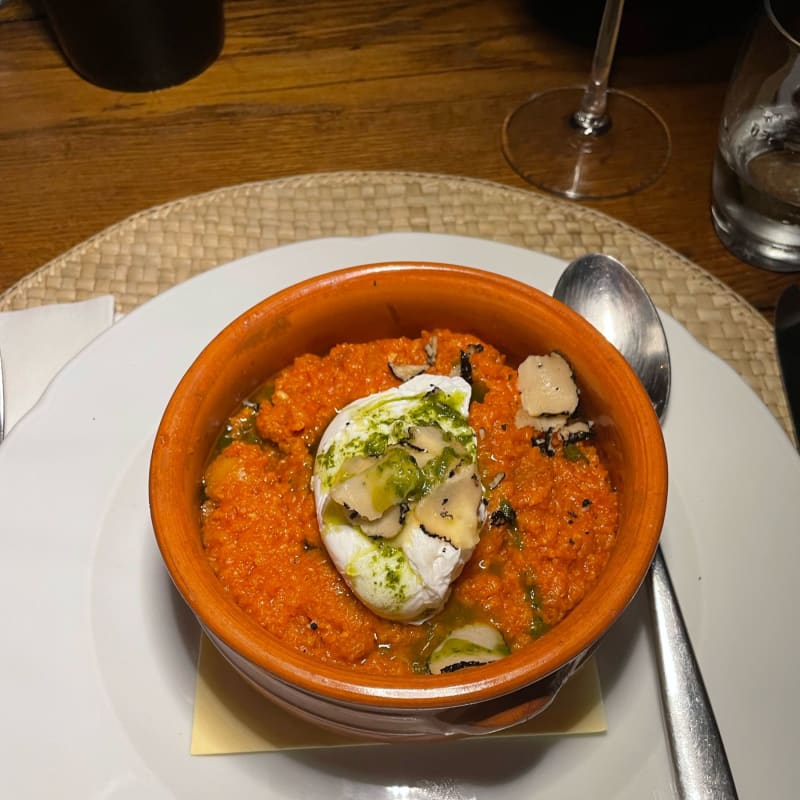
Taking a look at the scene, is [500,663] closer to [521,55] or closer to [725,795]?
[725,795]

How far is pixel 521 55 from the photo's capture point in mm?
2008

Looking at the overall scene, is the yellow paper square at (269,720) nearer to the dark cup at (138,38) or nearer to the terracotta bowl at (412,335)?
the terracotta bowl at (412,335)

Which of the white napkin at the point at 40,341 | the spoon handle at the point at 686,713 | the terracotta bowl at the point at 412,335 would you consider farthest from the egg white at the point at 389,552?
the white napkin at the point at 40,341

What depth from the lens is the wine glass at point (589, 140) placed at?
178cm

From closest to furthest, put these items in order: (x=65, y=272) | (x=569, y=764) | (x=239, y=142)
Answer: (x=569, y=764)
(x=65, y=272)
(x=239, y=142)

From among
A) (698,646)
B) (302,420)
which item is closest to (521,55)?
(302,420)

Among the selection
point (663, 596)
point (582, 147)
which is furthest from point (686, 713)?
point (582, 147)

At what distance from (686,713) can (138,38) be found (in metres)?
1.61

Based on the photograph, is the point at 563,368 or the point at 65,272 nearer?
the point at 563,368

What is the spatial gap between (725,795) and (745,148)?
118 cm

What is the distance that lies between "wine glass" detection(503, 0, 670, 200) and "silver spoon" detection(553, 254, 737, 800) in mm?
494

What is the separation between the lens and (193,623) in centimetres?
108

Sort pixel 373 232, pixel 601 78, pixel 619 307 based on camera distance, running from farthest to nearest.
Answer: pixel 601 78 < pixel 373 232 < pixel 619 307

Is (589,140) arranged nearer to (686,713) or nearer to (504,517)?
(504,517)
